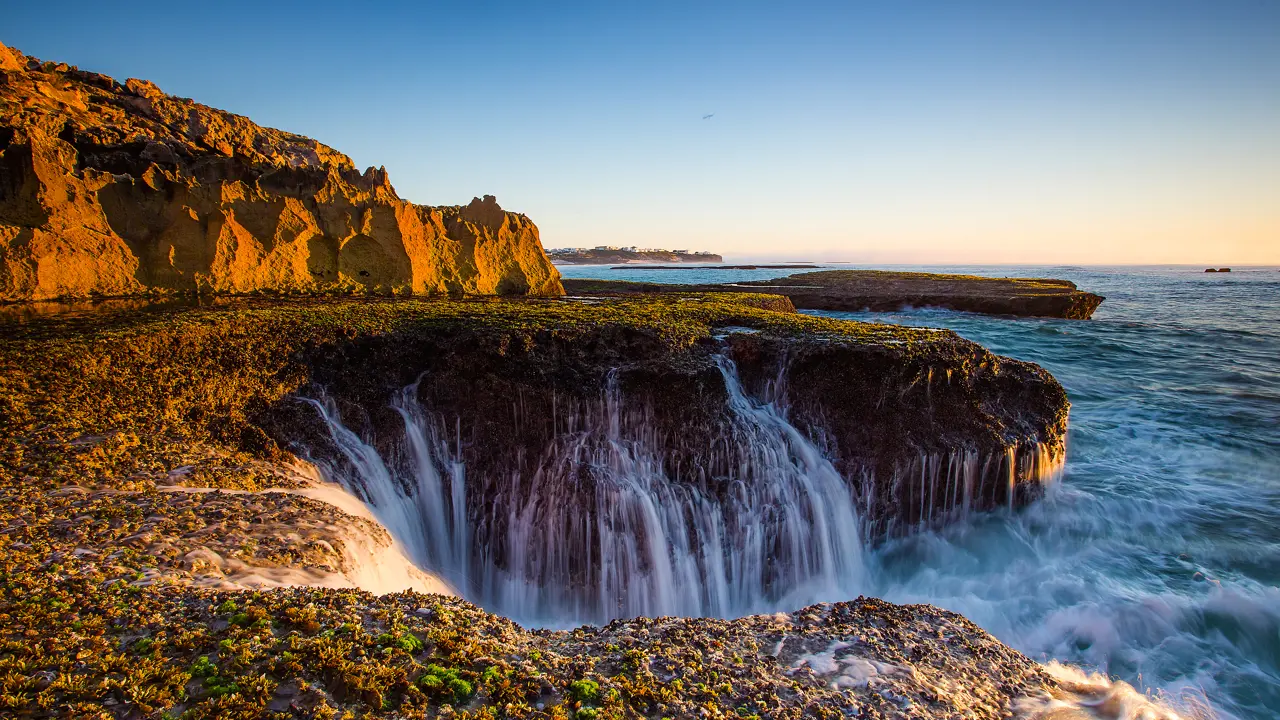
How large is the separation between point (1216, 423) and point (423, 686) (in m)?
20.8

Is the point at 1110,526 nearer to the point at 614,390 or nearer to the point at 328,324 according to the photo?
the point at 614,390

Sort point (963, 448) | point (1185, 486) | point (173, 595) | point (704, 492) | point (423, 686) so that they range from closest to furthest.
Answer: point (423, 686) < point (173, 595) < point (704, 492) < point (963, 448) < point (1185, 486)

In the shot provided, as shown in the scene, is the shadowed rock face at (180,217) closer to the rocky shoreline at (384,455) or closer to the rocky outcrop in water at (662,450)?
the rocky shoreline at (384,455)

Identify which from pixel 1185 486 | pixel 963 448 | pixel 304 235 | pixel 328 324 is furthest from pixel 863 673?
pixel 304 235

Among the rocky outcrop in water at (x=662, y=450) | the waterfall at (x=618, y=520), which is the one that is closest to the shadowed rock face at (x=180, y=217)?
the rocky outcrop in water at (x=662, y=450)

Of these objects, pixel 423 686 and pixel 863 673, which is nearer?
pixel 423 686

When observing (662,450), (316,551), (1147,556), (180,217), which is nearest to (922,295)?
(1147,556)

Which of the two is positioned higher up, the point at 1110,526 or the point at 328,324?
the point at 328,324

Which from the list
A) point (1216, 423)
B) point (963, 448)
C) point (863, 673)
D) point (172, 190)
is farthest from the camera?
point (1216, 423)

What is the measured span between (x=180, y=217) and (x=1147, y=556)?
21.6 m

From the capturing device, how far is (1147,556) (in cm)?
968

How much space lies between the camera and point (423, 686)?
3.53m

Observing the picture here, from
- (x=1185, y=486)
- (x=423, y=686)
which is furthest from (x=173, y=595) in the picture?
(x=1185, y=486)

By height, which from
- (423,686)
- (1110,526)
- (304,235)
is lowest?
(1110,526)
